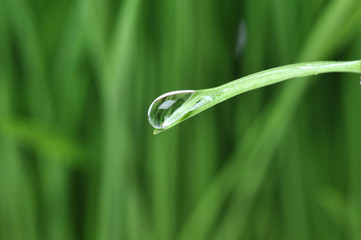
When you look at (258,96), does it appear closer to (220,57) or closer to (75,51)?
(220,57)

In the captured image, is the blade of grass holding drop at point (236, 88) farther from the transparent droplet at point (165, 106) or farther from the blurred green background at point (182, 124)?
the blurred green background at point (182, 124)

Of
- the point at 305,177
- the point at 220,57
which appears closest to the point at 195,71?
the point at 220,57

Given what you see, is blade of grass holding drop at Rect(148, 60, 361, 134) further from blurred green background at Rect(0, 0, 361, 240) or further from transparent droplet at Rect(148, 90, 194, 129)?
blurred green background at Rect(0, 0, 361, 240)

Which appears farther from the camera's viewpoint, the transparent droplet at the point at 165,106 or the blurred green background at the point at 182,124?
the blurred green background at the point at 182,124

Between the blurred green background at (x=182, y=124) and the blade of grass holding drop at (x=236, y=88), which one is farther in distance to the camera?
the blurred green background at (x=182, y=124)

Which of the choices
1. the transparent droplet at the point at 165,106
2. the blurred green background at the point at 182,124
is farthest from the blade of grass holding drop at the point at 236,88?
the blurred green background at the point at 182,124

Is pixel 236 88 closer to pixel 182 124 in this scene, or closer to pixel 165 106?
pixel 165 106
